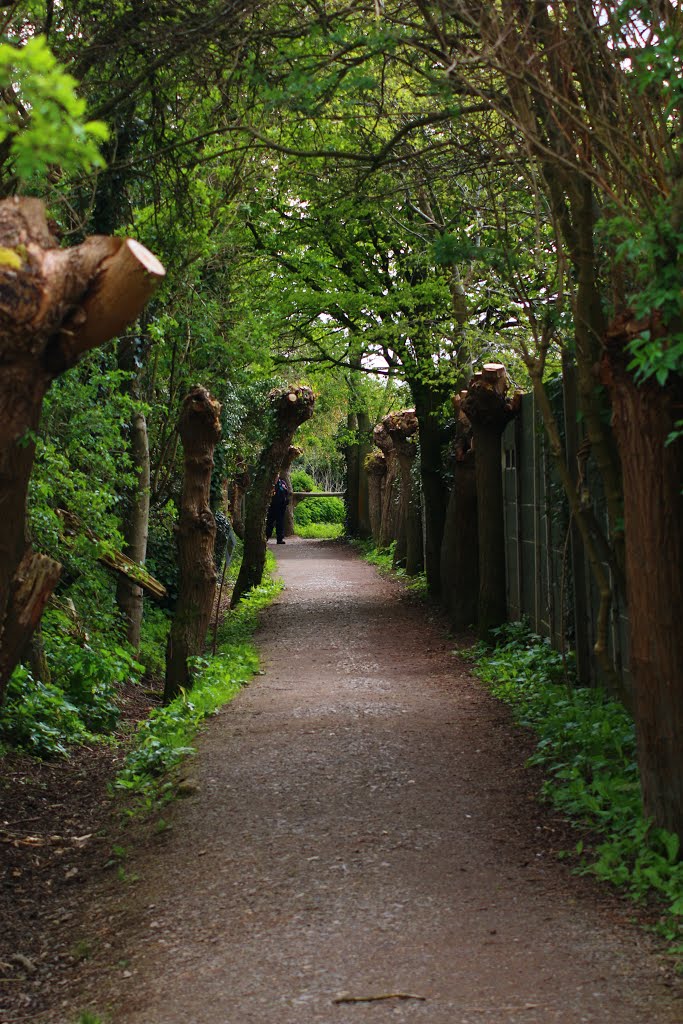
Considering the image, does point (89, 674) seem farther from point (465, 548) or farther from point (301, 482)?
point (301, 482)

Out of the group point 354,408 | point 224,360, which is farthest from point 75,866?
point 354,408

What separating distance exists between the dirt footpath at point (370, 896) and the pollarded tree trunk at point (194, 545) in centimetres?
231

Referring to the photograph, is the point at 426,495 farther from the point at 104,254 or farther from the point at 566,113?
the point at 104,254

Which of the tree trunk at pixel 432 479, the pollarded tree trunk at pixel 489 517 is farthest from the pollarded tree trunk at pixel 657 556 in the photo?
the tree trunk at pixel 432 479

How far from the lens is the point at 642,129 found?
225 inches

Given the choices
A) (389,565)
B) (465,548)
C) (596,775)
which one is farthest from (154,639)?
(389,565)

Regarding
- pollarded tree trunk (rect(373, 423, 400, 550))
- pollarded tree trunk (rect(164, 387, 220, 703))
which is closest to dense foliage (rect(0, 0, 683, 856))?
pollarded tree trunk (rect(164, 387, 220, 703))

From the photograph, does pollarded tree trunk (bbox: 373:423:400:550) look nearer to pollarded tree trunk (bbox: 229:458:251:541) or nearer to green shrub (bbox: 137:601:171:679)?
pollarded tree trunk (bbox: 229:458:251:541)

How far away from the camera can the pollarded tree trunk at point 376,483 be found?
3425cm

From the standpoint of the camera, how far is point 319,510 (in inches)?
2188

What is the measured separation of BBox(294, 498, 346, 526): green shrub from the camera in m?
54.0

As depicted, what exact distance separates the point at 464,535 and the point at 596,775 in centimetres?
778

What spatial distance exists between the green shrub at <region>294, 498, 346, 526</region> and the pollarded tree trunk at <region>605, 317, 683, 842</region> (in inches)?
1891

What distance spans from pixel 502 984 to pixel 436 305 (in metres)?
13.5
